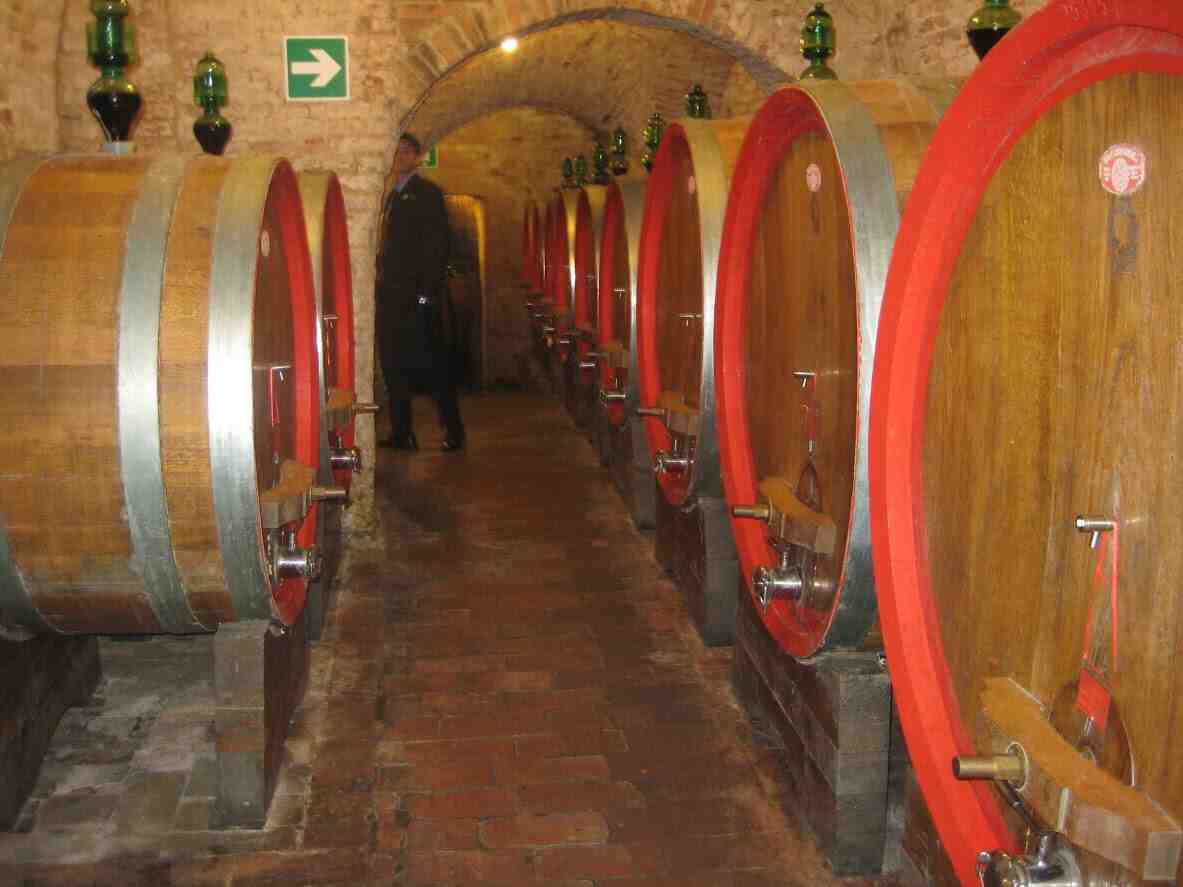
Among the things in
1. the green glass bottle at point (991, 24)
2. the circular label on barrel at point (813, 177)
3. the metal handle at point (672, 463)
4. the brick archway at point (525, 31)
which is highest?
the brick archway at point (525, 31)

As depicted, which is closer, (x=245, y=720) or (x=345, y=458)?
(x=245, y=720)

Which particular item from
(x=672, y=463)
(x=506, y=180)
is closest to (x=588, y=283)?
(x=672, y=463)

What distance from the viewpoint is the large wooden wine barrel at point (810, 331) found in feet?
6.85

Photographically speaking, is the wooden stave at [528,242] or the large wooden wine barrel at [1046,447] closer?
the large wooden wine barrel at [1046,447]

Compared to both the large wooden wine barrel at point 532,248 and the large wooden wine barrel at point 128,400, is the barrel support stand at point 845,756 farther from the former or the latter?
the large wooden wine barrel at point 532,248

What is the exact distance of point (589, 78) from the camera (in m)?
10.1

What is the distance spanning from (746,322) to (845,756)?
44.4 inches

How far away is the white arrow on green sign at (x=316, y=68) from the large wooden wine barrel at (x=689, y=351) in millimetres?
1883

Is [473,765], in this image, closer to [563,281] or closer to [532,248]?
[563,281]

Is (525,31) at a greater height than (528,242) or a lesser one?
greater

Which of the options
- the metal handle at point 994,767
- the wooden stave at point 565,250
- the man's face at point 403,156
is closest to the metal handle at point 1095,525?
the metal handle at point 994,767

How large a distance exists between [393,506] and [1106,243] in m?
5.27

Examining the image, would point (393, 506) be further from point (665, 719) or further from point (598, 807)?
point (598, 807)

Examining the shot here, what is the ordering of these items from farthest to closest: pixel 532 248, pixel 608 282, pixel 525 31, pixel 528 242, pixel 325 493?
pixel 528 242, pixel 532 248, pixel 608 282, pixel 525 31, pixel 325 493
